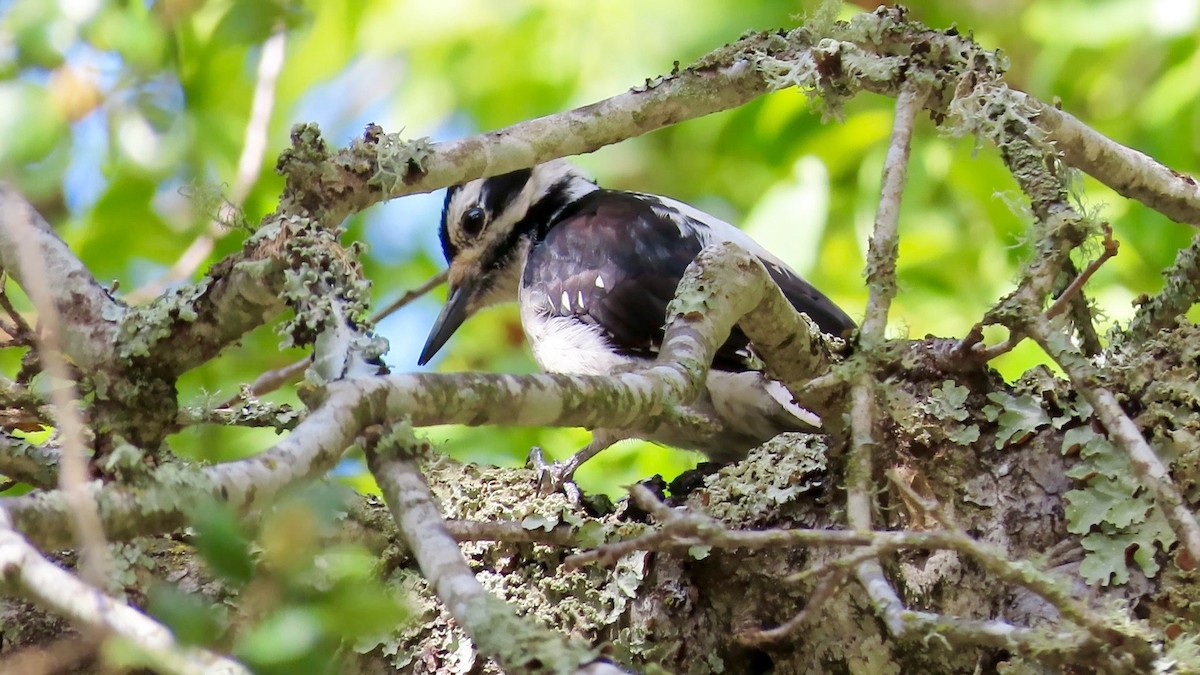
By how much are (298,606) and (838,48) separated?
5.06 ft

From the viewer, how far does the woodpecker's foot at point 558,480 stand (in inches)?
84.9

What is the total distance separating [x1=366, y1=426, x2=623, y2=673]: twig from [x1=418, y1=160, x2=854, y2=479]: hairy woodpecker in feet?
3.59

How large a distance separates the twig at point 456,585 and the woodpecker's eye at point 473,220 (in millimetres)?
2438

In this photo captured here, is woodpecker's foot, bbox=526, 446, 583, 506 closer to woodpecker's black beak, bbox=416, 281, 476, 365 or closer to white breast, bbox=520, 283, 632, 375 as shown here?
white breast, bbox=520, 283, 632, 375

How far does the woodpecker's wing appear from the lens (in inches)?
116

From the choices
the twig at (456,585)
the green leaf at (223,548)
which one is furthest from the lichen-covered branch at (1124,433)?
the green leaf at (223,548)

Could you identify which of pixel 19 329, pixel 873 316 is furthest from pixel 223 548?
pixel 19 329

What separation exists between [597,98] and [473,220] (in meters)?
0.57

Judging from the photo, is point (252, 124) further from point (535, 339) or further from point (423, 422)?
point (423, 422)

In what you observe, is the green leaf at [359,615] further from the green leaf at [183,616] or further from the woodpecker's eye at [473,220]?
the woodpecker's eye at [473,220]

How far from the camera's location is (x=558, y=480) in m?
2.29

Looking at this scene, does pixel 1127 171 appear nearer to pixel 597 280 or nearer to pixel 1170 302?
pixel 1170 302

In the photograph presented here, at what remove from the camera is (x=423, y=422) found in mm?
1308

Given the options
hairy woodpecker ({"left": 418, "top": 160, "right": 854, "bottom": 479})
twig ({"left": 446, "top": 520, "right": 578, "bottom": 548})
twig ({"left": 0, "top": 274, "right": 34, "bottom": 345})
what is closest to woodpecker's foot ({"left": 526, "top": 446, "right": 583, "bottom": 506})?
hairy woodpecker ({"left": 418, "top": 160, "right": 854, "bottom": 479})
